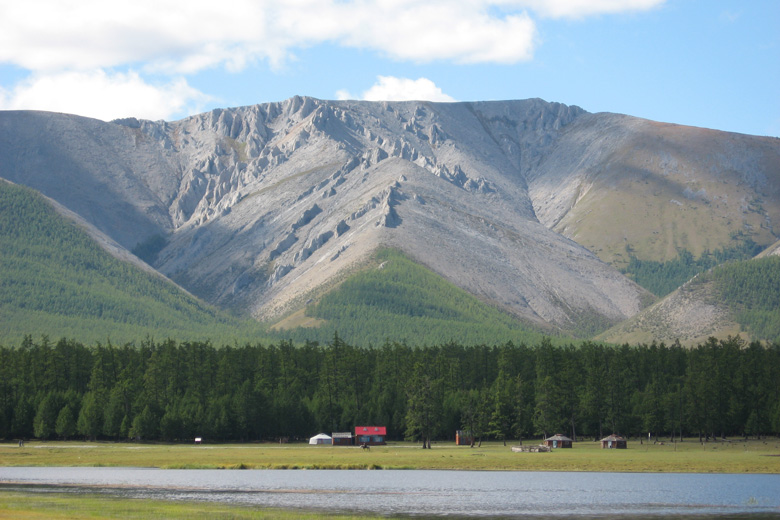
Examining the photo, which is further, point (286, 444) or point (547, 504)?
point (286, 444)

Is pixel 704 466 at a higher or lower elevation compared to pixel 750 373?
lower

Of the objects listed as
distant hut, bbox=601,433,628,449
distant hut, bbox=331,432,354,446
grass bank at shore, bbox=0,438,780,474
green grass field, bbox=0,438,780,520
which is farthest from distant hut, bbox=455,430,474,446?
distant hut, bbox=601,433,628,449

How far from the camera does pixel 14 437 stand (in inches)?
6476

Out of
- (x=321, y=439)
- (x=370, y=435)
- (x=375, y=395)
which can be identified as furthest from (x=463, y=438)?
(x=321, y=439)

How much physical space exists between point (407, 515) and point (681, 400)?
99332mm

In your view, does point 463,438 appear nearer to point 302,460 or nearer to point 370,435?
point 370,435

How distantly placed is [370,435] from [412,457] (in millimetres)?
35919

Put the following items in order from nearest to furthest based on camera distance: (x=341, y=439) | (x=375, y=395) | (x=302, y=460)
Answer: (x=302, y=460)
(x=341, y=439)
(x=375, y=395)

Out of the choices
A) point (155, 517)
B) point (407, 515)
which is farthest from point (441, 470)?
point (155, 517)

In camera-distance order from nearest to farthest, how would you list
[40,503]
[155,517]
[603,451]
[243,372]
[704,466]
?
[155,517] < [40,503] < [704,466] < [603,451] < [243,372]

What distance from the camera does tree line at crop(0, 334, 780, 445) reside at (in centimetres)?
15650

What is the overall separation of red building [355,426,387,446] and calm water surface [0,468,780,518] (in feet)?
162

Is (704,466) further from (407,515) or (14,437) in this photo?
(14,437)

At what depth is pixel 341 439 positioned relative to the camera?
16350 cm
